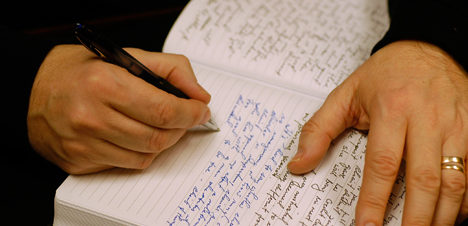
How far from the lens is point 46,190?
76cm

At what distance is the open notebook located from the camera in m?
0.56

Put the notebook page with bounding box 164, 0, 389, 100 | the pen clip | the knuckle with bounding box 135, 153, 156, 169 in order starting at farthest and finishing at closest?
the notebook page with bounding box 164, 0, 389, 100 → the knuckle with bounding box 135, 153, 156, 169 → the pen clip

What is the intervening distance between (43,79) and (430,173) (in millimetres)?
632

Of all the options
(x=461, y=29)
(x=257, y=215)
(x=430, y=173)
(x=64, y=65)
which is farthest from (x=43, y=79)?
(x=461, y=29)

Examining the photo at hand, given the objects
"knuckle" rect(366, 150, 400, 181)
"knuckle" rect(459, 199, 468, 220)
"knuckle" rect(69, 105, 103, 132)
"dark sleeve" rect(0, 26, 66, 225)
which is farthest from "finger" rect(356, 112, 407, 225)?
"dark sleeve" rect(0, 26, 66, 225)

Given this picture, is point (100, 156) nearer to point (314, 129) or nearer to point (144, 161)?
point (144, 161)

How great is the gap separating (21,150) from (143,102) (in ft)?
1.12

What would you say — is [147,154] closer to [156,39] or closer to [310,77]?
[310,77]

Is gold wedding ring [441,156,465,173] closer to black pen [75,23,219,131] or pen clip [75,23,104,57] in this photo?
black pen [75,23,219,131]

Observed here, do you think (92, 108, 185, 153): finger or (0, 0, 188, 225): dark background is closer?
(92, 108, 185, 153): finger

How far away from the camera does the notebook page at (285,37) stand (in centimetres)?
74

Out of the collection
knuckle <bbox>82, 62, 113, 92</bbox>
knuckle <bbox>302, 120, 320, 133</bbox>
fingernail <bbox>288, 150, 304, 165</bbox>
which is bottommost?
knuckle <bbox>82, 62, 113, 92</bbox>

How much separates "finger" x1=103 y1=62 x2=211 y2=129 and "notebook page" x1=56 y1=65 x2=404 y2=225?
0.09m

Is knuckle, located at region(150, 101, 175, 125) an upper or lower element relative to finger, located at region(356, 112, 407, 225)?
lower
